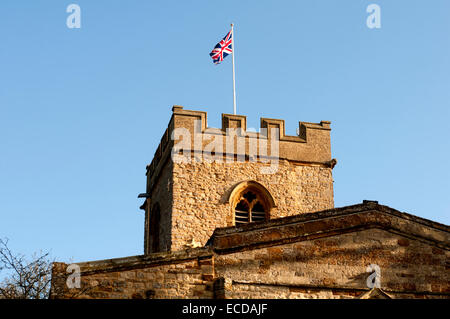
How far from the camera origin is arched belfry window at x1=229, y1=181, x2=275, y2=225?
2100cm

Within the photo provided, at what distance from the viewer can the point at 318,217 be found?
1368 centimetres

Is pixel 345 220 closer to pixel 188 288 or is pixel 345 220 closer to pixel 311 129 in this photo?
pixel 188 288

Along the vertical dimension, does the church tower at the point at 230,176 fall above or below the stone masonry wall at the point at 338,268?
above

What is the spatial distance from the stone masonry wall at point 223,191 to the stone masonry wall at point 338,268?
275 inches

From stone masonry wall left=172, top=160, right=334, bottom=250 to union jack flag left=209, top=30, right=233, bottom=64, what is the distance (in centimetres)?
Answer: 479

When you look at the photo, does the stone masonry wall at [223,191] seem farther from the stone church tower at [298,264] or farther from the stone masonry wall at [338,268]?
the stone masonry wall at [338,268]

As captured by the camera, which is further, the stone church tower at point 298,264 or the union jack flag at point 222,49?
the union jack flag at point 222,49

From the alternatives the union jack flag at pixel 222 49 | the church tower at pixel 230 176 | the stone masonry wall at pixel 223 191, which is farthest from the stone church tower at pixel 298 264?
the union jack flag at pixel 222 49

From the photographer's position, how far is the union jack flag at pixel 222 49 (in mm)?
24672

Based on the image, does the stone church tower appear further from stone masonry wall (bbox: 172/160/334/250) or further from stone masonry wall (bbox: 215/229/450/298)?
stone masonry wall (bbox: 172/160/334/250)

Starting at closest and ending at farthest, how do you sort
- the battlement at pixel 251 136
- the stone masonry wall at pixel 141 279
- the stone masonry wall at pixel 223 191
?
the stone masonry wall at pixel 141 279, the stone masonry wall at pixel 223 191, the battlement at pixel 251 136

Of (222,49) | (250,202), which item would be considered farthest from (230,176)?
(222,49)

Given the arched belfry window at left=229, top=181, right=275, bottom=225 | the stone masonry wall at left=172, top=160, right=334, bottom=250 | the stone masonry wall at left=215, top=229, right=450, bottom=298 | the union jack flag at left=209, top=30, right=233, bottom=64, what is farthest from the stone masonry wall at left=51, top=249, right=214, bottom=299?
the union jack flag at left=209, top=30, right=233, bottom=64
